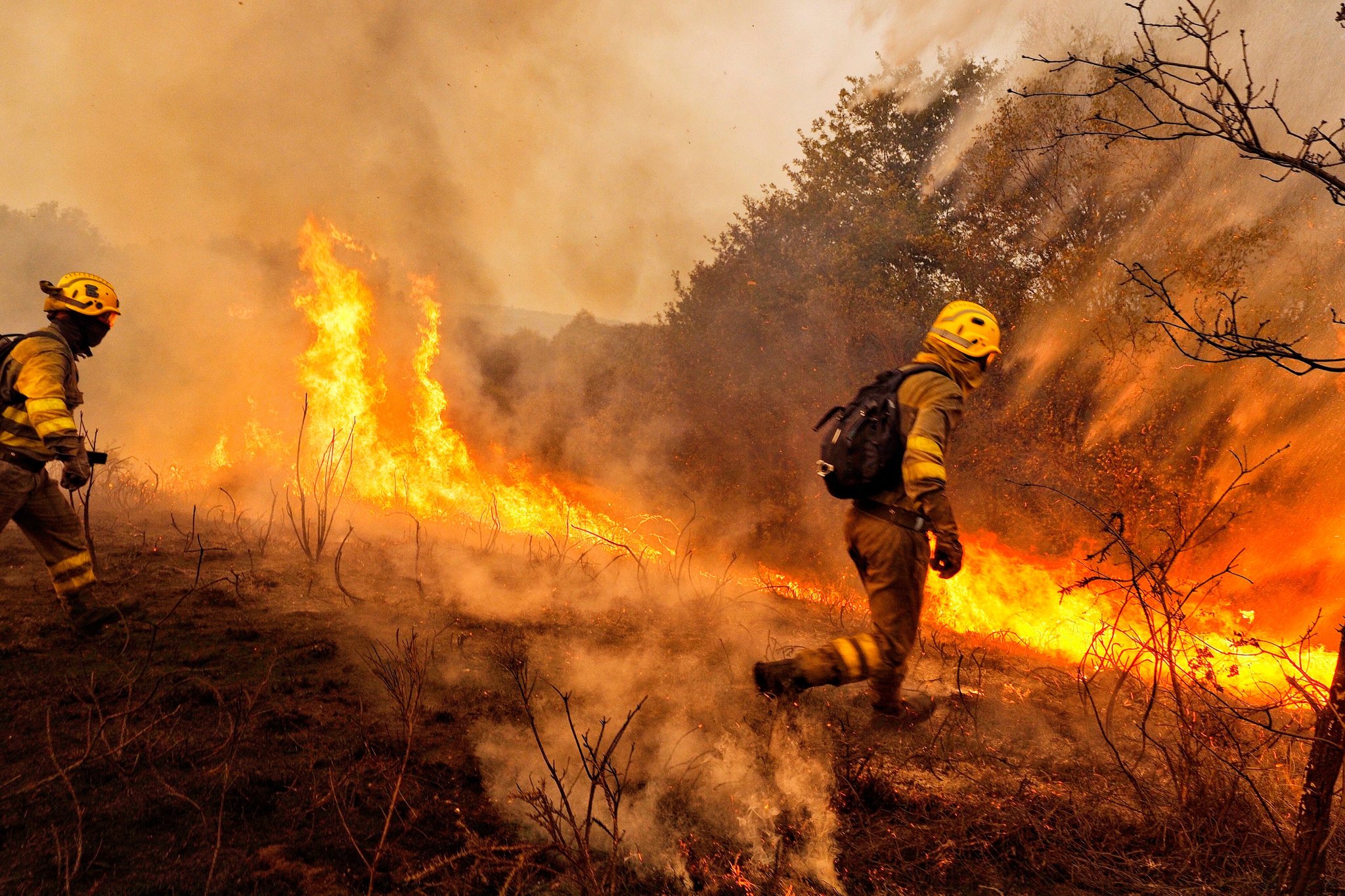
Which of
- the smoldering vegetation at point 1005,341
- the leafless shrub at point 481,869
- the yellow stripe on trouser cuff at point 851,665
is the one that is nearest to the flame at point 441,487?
the smoldering vegetation at point 1005,341

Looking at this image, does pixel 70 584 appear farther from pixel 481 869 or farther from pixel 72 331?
pixel 481 869

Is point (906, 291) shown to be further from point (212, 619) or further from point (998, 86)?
point (212, 619)

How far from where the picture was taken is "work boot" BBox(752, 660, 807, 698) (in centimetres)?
322

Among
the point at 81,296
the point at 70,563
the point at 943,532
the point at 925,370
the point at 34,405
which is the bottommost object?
the point at 70,563

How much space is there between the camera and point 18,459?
3949mm

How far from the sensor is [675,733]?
12.0ft

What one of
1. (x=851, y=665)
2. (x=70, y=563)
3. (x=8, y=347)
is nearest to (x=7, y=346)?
(x=8, y=347)

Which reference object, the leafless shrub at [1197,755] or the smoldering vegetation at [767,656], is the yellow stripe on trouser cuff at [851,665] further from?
the leafless shrub at [1197,755]

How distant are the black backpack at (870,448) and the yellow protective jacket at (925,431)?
4 cm

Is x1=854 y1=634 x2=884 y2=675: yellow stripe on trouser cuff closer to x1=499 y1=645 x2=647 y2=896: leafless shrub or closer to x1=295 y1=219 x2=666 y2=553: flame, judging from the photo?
x1=499 y1=645 x2=647 y2=896: leafless shrub

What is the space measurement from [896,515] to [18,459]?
5017 mm

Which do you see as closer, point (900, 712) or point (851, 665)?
point (851, 665)

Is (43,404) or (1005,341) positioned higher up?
(1005,341)

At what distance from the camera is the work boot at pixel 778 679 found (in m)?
3.22
